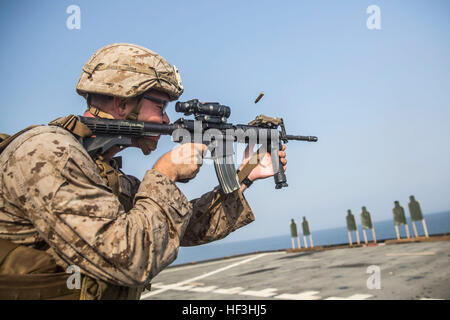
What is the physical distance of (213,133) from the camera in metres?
3.84

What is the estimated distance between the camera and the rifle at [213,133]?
2887 mm

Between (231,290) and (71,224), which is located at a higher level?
(71,224)

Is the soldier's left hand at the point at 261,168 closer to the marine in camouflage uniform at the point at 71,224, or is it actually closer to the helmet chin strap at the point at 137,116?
the helmet chin strap at the point at 137,116

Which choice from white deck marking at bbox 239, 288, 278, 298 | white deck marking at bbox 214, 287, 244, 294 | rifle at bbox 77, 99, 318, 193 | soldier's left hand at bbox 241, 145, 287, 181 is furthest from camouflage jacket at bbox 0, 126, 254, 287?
white deck marking at bbox 214, 287, 244, 294

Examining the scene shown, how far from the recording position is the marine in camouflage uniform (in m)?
1.96

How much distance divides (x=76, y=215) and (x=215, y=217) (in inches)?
76.0

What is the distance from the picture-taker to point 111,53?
10.2 ft

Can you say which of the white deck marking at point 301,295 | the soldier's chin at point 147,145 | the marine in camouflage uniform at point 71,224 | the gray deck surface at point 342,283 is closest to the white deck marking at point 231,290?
the gray deck surface at point 342,283

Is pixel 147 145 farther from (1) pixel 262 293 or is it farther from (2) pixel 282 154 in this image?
(1) pixel 262 293

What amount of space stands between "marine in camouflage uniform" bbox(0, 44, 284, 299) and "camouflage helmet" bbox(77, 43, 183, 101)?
736mm

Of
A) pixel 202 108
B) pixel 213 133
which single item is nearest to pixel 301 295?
pixel 213 133
